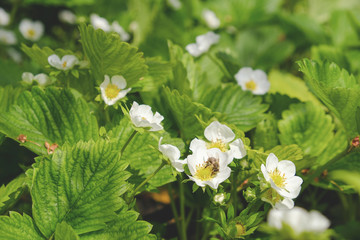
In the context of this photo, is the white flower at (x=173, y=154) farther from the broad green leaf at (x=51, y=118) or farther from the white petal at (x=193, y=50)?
the white petal at (x=193, y=50)

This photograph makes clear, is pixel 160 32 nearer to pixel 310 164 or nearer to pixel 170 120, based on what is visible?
pixel 170 120

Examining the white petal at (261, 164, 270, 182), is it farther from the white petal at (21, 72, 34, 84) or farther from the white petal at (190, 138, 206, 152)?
the white petal at (21, 72, 34, 84)

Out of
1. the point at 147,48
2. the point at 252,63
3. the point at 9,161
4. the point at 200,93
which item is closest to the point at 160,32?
the point at 147,48

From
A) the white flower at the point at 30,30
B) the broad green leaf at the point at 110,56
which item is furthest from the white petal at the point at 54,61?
the white flower at the point at 30,30

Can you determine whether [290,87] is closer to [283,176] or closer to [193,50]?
[193,50]

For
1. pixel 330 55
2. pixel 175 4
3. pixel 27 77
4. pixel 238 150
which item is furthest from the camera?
pixel 175 4

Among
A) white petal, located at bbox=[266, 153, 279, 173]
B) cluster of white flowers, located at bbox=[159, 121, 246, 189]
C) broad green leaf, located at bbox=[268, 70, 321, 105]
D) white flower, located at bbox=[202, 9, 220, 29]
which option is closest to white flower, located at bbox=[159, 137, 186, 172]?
cluster of white flowers, located at bbox=[159, 121, 246, 189]

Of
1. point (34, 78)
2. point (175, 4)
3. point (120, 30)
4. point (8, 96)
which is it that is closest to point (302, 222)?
point (34, 78)
